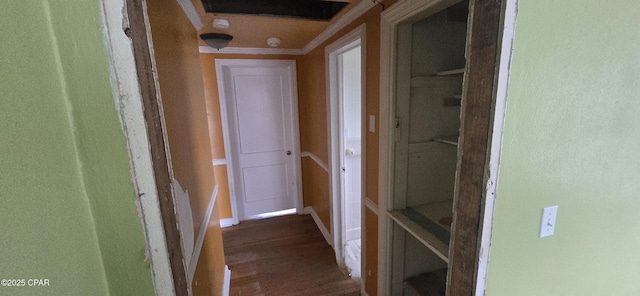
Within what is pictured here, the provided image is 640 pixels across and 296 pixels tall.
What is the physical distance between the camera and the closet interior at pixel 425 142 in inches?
56.0

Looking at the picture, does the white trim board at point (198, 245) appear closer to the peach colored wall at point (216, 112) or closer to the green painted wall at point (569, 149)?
the green painted wall at point (569, 149)

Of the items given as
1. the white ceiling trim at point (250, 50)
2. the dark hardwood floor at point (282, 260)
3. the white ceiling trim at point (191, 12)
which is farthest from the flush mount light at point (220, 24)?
the dark hardwood floor at point (282, 260)

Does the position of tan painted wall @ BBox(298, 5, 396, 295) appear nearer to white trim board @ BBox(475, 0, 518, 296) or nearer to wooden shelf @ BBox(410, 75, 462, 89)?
wooden shelf @ BBox(410, 75, 462, 89)

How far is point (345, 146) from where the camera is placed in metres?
2.68

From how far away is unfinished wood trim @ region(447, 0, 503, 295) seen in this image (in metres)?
0.64

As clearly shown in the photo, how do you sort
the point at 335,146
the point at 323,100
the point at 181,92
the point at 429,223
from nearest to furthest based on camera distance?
the point at 181,92, the point at 429,223, the point at 335,146, the point at 323,100

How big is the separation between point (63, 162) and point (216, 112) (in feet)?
8.84

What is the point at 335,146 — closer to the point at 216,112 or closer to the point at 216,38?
the point at 216,38

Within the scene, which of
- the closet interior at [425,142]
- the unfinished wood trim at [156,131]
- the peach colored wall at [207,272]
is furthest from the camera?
the closet interior at [425,142]

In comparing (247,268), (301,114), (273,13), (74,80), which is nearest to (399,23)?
(273,13)

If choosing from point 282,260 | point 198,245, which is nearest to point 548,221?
point 198,245

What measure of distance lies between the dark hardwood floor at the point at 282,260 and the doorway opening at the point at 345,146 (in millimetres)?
202

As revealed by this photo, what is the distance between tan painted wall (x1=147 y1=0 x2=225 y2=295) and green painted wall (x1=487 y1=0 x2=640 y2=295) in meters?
1.17

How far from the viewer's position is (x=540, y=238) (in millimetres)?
850
